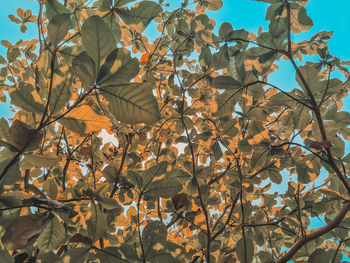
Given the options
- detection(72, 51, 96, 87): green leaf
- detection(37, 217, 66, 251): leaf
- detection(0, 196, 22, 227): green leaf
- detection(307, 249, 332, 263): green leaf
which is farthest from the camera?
detection(307, 249, 332, 263): green leaf

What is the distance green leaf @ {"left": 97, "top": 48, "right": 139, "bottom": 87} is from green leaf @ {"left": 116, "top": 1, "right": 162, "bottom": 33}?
0.34 metres

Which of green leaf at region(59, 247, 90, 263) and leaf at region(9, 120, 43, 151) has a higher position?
leaf at region(9, 120, 43, 151)

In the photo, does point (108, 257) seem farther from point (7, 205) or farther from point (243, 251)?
Answer: point (243, 251)

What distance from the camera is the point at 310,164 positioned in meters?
0.94

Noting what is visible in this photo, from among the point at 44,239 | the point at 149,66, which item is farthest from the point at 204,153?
the point at 44,239

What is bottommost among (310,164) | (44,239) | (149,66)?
(44,239)

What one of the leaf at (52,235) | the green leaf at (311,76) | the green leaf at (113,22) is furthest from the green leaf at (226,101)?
the leaf at (52,235)

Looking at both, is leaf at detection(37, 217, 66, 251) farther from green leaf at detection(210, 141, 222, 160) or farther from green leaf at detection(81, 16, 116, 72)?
green leaf at detection(210, 141, 222, 160)

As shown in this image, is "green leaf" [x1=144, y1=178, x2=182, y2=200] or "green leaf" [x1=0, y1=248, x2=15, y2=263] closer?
"green leaf" [x1=0, y1=248, x2=15, y2=263]

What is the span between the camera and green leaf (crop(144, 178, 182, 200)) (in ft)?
2.37

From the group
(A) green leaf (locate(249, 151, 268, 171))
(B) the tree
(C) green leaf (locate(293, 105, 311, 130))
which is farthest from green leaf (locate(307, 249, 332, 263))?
(C) green leaf (locate(293, 105, 311, 130))

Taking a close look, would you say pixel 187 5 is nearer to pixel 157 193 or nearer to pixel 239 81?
pixel 239 81

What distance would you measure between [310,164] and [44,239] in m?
1.05

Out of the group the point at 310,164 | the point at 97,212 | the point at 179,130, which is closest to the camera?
the point at 97,212
